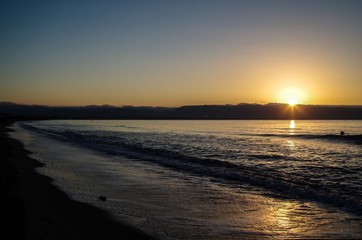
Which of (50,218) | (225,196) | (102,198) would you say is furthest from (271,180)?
(50,218)

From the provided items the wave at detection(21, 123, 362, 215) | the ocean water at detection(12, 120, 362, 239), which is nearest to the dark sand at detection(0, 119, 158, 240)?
the ocean water at detection(12, 120, 362, 239)

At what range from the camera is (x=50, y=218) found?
9.67 metres

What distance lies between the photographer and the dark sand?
8328 mm

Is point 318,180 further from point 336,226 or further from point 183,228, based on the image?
point 183,228

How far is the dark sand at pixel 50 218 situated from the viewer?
8328 mm

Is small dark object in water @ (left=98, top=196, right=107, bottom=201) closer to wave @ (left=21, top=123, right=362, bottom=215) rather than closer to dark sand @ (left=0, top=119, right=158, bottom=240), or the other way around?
dark sand @ (left=0, top=119, right=158, bottom=240)

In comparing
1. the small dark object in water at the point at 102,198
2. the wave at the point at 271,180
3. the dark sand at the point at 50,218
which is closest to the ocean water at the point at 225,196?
the wave at the point at 271,180

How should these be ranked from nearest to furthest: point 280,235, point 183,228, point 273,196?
point 280,235
point 183,228
point 273,196

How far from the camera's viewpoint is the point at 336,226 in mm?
9648

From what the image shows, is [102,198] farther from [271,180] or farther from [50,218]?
[271,180]

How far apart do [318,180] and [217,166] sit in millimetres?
7006

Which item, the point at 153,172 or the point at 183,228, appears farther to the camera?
the point at 153,172

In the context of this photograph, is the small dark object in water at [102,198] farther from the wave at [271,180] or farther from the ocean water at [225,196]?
the wave at [271,180]

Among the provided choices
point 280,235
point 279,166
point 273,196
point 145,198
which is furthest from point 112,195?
point 279,166
